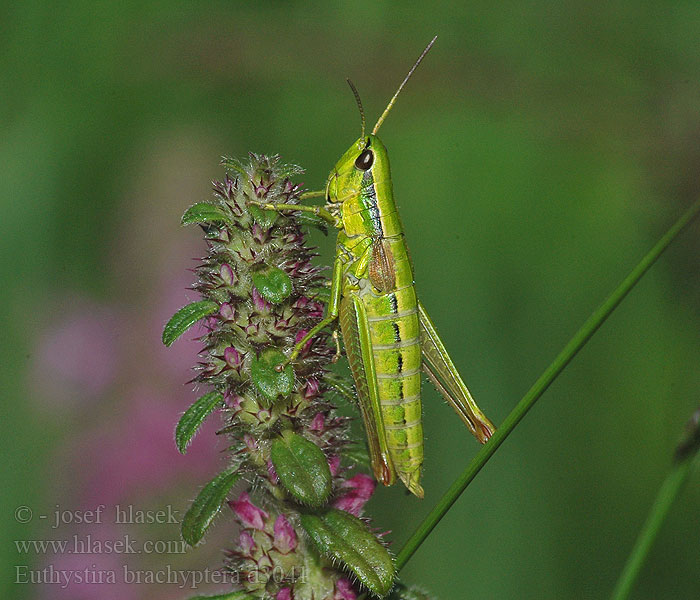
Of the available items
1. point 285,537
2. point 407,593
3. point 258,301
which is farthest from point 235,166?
point 407,593

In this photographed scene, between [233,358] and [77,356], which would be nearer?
[233,358]

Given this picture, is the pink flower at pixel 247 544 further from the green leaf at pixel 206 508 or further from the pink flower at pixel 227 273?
the pink flower at pixel 227 273

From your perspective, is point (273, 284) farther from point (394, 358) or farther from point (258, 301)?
point (394, 358)

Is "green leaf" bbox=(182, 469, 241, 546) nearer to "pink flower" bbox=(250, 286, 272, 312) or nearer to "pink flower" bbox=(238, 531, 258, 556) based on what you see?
"pink flower" bbox=(238, 531, 258, 556)

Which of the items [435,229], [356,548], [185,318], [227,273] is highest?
[435,229]

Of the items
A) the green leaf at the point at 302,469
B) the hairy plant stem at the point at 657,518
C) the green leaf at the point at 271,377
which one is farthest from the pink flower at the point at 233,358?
the hairy plant stem at the point at 657,518

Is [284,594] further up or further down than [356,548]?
further down

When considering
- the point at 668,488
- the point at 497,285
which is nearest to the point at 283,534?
the point at 668,488
